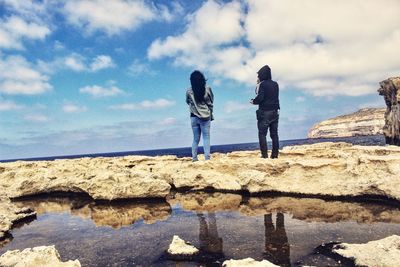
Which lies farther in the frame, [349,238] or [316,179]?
[316,179]

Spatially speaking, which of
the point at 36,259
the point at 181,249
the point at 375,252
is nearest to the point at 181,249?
the point at 181,249

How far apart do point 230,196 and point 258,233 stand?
8.19 feet

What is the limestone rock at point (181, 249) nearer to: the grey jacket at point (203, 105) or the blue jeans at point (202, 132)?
the blue jeans at point (202, 132)

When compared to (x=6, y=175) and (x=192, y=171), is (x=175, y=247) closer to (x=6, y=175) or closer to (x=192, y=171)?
(x=192, y=171)

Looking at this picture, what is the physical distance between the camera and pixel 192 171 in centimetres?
756

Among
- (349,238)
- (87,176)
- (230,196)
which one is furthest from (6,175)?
(349,238)

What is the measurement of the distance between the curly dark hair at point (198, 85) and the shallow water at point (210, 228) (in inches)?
118

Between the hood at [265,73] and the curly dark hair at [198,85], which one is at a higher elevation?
the hood at [265,73]

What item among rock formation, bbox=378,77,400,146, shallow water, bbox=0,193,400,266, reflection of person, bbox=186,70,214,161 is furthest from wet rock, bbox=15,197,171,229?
rock formation, bbox=378,77,400,146

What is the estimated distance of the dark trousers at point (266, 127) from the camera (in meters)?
8.49

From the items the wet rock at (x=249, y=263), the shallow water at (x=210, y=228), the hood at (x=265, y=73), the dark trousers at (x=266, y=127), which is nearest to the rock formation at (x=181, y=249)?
the shallow water at (x=210, y=228)

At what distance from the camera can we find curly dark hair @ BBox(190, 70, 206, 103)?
840 cm

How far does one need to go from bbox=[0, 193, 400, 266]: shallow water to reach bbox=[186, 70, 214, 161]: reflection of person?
239 centimetres

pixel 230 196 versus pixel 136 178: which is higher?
pixel 136 178
